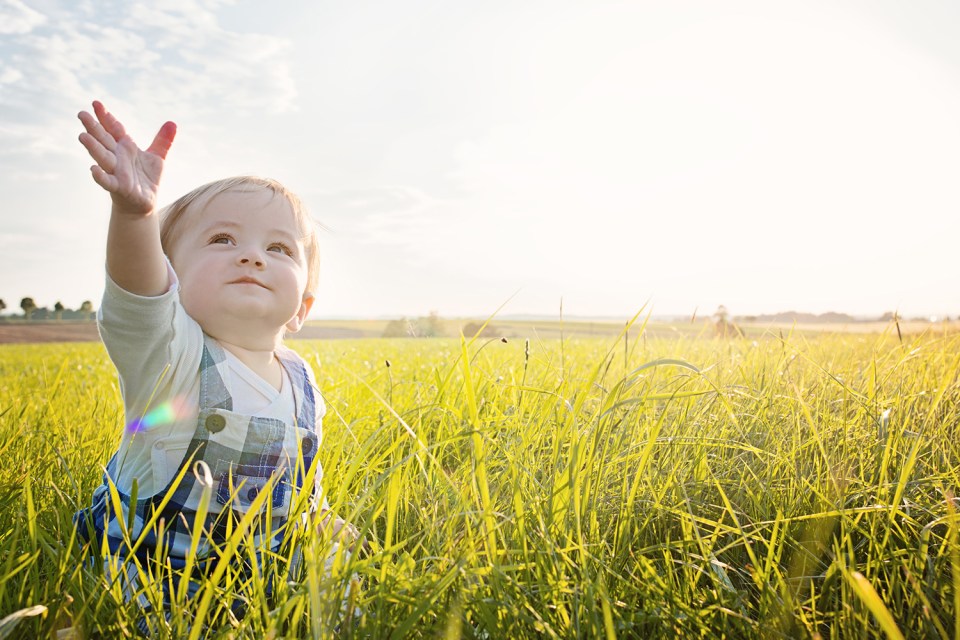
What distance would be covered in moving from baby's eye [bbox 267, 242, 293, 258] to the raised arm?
424mm

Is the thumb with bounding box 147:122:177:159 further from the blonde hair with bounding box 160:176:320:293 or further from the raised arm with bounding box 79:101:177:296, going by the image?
the blonde hair with bounding box 160:176:320:293

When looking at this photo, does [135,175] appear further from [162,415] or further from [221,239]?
[162,415]

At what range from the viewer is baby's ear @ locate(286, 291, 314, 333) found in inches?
89.7

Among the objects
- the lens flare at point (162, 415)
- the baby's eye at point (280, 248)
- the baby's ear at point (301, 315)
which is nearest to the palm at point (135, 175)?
the baby's eye at point (280, 248)

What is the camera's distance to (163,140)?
1.69 meters

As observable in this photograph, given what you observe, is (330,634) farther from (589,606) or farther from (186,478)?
(186,478)

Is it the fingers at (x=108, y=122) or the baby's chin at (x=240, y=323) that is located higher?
the fingers at (x=108, y=122)

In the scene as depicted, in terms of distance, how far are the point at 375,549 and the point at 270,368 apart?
80 centimetres

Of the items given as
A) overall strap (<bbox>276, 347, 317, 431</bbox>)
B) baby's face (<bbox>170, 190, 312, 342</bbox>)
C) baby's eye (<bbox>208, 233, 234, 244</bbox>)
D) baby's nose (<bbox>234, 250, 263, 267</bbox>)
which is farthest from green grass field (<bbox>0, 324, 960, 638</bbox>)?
baby's eye (<bbox>208, 233, 234, 244</bbox>)

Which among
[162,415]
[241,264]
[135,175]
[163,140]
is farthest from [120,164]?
[162,415]

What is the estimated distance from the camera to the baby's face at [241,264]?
1921 millimetres

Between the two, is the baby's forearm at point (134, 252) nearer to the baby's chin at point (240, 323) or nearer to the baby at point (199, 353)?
the baby at point (199, 353)

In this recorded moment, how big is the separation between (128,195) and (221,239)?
1.58 ft

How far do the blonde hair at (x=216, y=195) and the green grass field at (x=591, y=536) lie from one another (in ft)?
2.45
